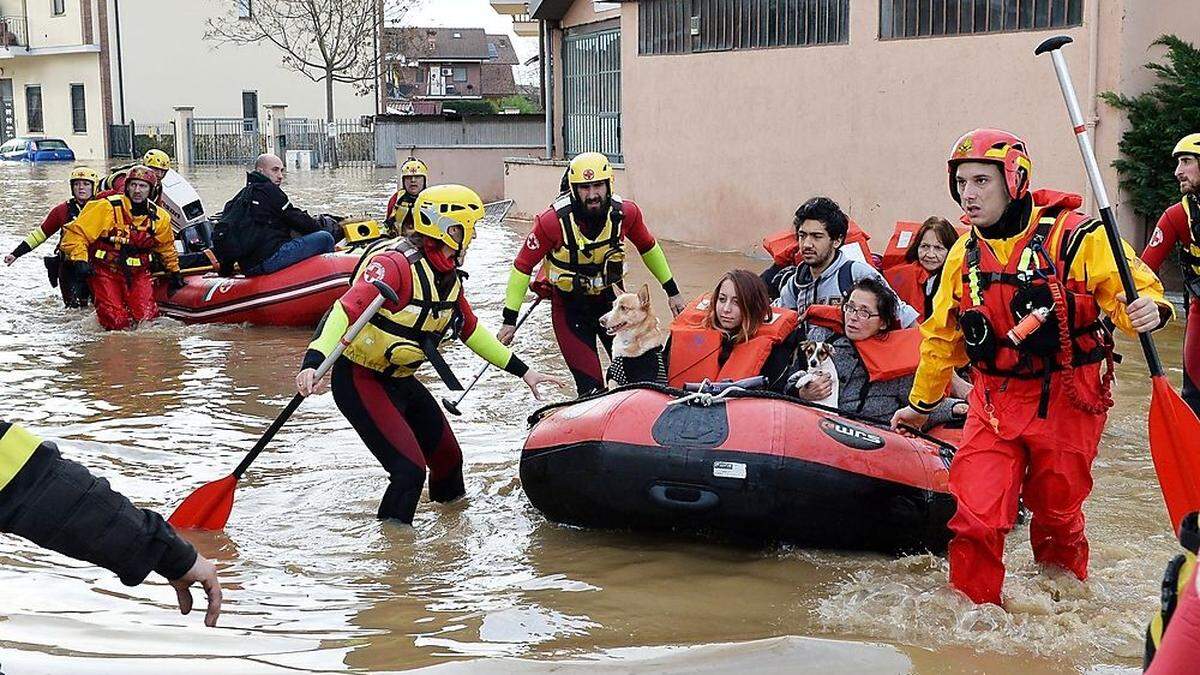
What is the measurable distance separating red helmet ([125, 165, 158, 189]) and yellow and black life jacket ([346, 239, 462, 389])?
6.32 m

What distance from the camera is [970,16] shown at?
1285 cm

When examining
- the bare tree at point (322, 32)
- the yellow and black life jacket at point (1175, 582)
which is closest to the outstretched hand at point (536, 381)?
the yellow and black life jacket at point (1175, 582)

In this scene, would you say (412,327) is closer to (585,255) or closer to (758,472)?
(758,472)

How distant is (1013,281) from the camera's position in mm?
4617

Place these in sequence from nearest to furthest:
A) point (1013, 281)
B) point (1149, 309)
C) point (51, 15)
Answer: point (1149, 309)
point (1013, 281)
point (51, 15)

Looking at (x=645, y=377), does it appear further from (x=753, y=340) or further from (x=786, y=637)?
(x=786, y=637)

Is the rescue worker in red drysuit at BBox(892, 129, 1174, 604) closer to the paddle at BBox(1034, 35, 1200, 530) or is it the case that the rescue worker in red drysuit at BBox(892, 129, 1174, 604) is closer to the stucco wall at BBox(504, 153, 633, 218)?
the paddle at BBox(1034, 35, 1200, 530)

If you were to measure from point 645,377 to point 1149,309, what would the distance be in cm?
304

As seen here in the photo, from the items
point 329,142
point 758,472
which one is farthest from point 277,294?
point 329,142

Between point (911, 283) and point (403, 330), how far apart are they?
3.04 m

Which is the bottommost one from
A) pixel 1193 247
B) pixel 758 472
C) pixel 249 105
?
pixel 758 472

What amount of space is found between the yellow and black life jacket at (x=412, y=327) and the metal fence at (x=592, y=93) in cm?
1536

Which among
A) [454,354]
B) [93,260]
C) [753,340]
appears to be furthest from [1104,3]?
[93,260]

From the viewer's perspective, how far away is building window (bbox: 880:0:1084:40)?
39.0ft
